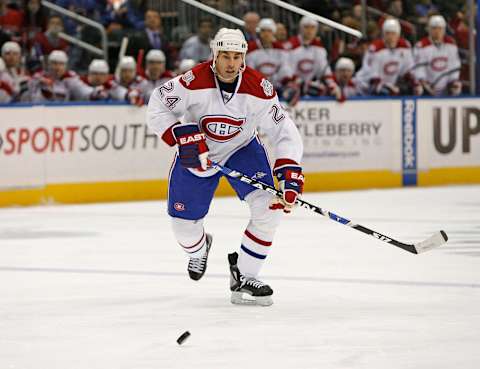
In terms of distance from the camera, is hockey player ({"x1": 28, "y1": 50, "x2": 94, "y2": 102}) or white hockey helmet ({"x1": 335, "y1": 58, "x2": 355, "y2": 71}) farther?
white hockey helmet ({"x1": 335, "y1": 58, "x2": 355, "y2": 71})

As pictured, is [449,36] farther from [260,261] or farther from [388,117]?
[260,261]

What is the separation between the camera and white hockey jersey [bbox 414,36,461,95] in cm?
1276

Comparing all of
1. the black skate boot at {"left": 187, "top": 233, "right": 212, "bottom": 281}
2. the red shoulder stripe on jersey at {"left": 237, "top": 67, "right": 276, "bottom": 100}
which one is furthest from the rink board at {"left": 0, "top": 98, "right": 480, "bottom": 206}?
the red shoulder stripe on jersey at {"left": 237, "top": 67, "right": 276, "bottom": 100}

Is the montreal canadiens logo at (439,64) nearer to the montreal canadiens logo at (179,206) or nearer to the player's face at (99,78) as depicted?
the player's face at (99,78)

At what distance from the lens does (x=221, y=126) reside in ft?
18.3

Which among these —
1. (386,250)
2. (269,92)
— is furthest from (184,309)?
(386,250)

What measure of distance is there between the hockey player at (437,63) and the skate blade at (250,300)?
741 cm

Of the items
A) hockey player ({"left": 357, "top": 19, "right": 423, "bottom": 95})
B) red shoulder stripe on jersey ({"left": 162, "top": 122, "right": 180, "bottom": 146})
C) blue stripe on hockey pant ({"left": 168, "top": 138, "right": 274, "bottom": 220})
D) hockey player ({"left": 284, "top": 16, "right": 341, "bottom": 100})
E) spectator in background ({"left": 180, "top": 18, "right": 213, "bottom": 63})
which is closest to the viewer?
red shoulder stripe on jersey ({"left": 162, "top": 122, "right": 180, "bottom": 146})

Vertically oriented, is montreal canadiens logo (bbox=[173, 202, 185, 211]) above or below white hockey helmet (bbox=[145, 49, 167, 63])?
below

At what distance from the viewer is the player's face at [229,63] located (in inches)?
214

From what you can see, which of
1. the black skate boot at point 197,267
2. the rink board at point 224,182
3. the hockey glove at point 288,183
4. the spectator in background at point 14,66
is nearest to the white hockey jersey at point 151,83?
the rink board at point 224,182

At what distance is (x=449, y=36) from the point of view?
43.5 ft

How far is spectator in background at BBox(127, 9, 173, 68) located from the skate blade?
277 inches

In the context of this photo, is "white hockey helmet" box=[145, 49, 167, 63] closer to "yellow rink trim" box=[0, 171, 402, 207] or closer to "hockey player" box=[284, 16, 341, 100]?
"yellow rink trim" box=[0, 171, 402, 207]
